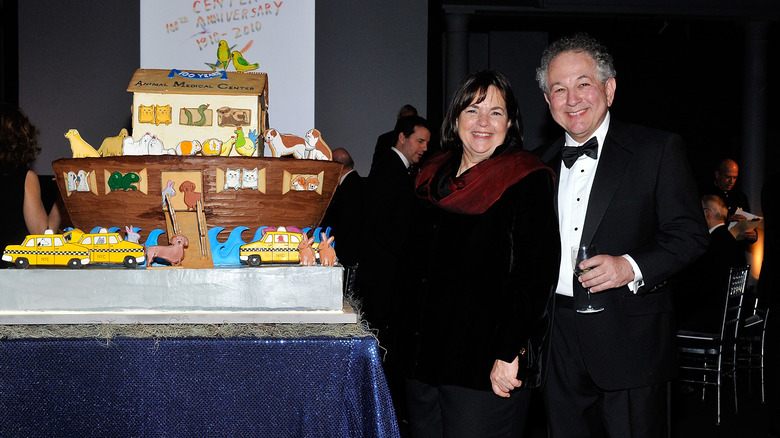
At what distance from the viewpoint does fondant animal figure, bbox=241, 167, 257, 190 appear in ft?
4.51

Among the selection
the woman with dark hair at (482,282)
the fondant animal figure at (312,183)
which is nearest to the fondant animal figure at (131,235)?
the fondant animal figure at (312,183)

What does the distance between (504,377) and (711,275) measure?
3.01 meters

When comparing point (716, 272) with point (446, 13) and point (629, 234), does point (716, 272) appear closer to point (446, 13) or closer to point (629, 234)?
point (629, 234)

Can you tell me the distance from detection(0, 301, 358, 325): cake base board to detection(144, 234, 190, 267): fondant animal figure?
0.32 ft

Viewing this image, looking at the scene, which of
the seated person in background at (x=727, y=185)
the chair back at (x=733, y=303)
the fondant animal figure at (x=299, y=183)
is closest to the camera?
the fondant animal figure at (x=299, y=183)

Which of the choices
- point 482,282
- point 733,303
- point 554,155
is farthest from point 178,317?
point 733,303

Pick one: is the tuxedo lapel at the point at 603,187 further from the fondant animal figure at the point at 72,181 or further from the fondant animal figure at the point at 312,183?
the fondant animal figure at the point at 72,181

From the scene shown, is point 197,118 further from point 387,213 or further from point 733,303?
point 733,303

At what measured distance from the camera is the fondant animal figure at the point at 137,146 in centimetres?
141

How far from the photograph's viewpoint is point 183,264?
4.23 feet

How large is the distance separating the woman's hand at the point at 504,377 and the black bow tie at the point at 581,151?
0.58 metres

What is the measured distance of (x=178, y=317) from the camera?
1.25 meters

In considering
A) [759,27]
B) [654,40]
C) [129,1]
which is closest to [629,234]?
[129,1]

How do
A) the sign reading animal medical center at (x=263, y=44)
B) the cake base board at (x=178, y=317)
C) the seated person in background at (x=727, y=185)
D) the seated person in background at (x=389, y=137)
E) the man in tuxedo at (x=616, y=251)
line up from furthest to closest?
1. the seated person in background at (x=727, y=185)
2. the sign reading animal medical center at (x=263, y=44)
3. the seated person in background at (x=389, y=137)
4. the man in tuxedo at (x=616, y=251)
5. the cake base board at (x=178, y=317)
